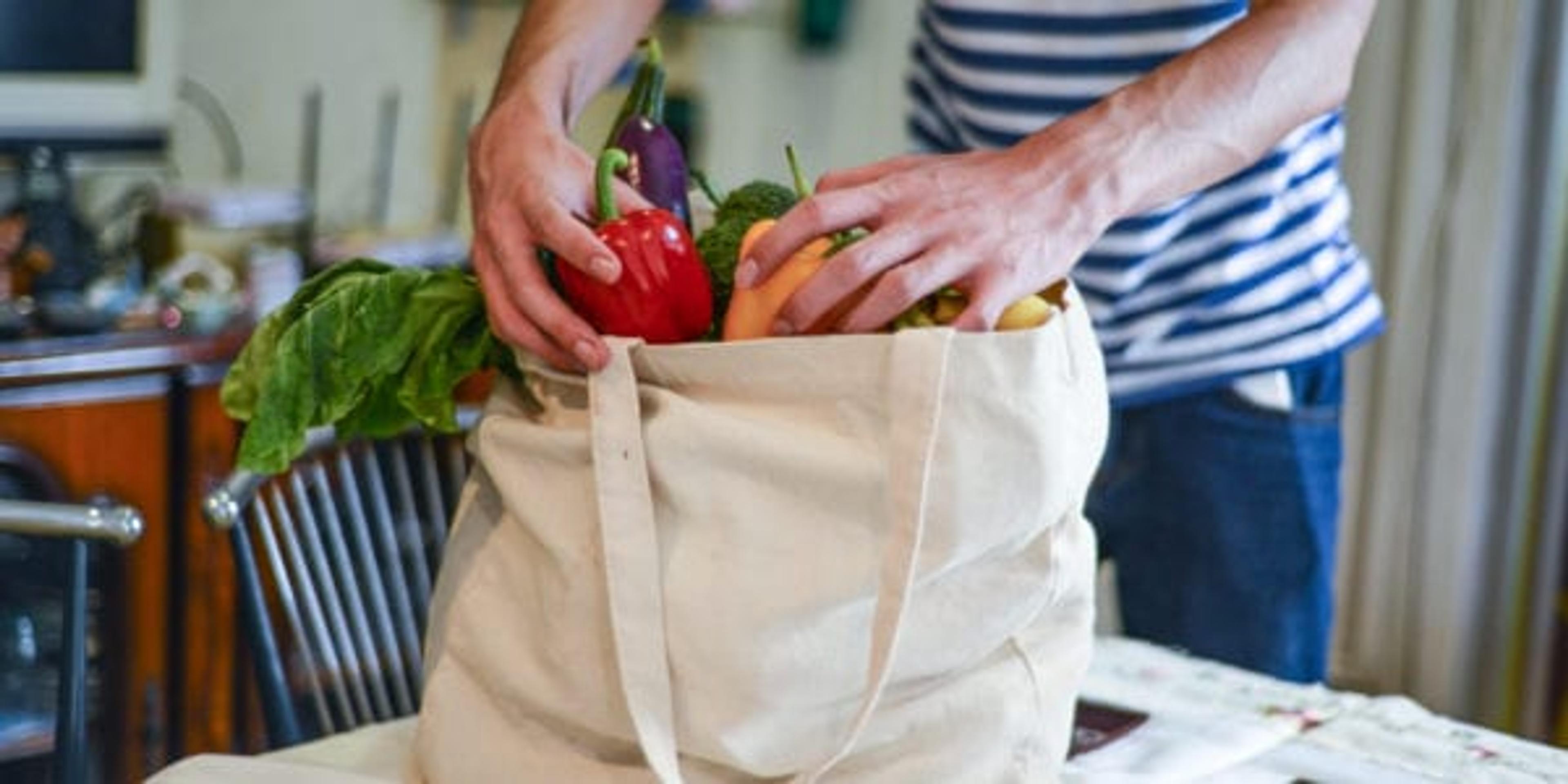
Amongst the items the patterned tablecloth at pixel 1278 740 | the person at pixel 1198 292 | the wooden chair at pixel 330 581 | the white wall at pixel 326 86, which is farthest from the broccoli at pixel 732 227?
the white wall at pixel 326 86

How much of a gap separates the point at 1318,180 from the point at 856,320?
26.9 inches

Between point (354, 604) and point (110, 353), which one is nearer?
point (354, 604)

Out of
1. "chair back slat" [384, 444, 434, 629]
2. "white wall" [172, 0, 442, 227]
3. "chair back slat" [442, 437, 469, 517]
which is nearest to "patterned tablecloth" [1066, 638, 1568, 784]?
"chair back slat" [384, 444, 434, 629]

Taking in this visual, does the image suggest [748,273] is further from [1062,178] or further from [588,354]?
[1062,178]

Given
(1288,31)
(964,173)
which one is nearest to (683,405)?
(964,173)

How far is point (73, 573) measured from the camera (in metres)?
1.30

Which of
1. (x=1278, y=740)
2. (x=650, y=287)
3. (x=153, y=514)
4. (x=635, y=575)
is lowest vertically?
(x=153, y=514)

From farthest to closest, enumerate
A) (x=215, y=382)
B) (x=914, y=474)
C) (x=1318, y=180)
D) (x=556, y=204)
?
(x=215, y=382), (x=1318, y=180), (x=556, y=204), (x=914, y=474)

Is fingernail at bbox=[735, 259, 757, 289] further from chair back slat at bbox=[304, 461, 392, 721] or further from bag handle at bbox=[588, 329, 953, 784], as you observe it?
chair back slat at bbox=[304, 461, 392, 721]

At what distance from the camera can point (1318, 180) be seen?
153 cm

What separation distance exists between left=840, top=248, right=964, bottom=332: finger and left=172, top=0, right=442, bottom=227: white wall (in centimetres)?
210

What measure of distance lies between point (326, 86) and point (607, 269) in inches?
83.1

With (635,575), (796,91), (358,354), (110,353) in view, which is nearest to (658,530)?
(635,575)

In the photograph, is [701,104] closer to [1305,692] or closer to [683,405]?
[1305,692]
